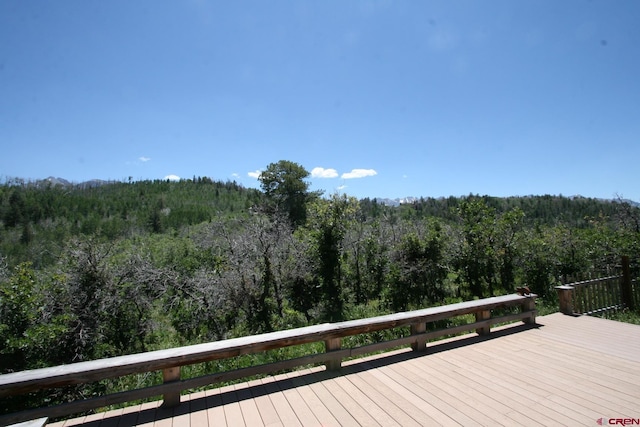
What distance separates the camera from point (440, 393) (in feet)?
11.2

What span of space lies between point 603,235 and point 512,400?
11287 mm

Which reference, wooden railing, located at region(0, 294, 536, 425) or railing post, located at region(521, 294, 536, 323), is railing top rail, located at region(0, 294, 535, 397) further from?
railing post, located at region(521, 294, 536, 323)

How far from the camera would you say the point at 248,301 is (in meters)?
11.5

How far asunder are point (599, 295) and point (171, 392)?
8.39 m

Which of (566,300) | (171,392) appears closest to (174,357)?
(171,392)

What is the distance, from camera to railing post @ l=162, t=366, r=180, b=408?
3.25 meters

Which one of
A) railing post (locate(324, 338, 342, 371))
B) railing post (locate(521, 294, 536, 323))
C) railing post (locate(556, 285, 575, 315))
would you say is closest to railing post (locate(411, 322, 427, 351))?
railing post (locate(324, 338, 342, 371))

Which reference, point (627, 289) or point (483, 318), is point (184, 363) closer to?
point (483, 318)

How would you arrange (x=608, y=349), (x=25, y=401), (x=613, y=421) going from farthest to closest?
(x=25, y=401) → (x=608, y=349) → (x=613, y=421)

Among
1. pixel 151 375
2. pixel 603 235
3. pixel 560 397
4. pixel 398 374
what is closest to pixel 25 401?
pixel 151 375

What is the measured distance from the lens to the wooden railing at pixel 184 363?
281 centimetres

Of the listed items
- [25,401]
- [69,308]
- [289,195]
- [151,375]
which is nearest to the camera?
[25,401]

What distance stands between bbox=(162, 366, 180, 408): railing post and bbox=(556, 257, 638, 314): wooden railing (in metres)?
6.98

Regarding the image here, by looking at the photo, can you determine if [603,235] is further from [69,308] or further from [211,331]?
[69,308]
